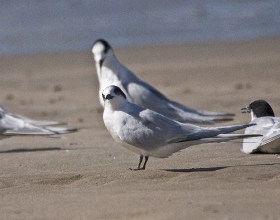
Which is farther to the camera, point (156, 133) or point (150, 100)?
point (150, 100)

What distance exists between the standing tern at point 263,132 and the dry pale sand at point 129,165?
9 centimetres

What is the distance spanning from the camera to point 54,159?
7539mm

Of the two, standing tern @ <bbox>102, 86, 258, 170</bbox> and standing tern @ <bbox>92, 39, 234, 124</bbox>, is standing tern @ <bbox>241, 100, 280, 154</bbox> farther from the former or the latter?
standing tern @ <bbox>92, 39, 234, 124</bbox>

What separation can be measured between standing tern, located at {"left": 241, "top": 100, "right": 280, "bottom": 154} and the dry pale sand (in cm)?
9

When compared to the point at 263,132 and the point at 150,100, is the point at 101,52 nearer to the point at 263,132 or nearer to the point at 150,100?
the point at 150,100

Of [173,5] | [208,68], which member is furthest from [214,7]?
[208,68]

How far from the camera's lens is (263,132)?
7227 mm

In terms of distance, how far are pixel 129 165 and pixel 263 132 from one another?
1.00m

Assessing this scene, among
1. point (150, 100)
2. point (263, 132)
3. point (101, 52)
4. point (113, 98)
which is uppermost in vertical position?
point (101, 52)

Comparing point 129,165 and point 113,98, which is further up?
point 113,98

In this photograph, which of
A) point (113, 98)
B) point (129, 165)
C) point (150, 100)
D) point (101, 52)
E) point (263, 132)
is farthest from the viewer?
point (101, 52)

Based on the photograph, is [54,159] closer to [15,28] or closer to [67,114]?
[67,114]

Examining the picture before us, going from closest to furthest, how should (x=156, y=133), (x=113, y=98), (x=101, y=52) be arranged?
1. (x=156, y=133)
2. (x=113, y=98)
3. (x=101, y=52)

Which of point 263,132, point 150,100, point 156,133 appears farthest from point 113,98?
point 150,100
